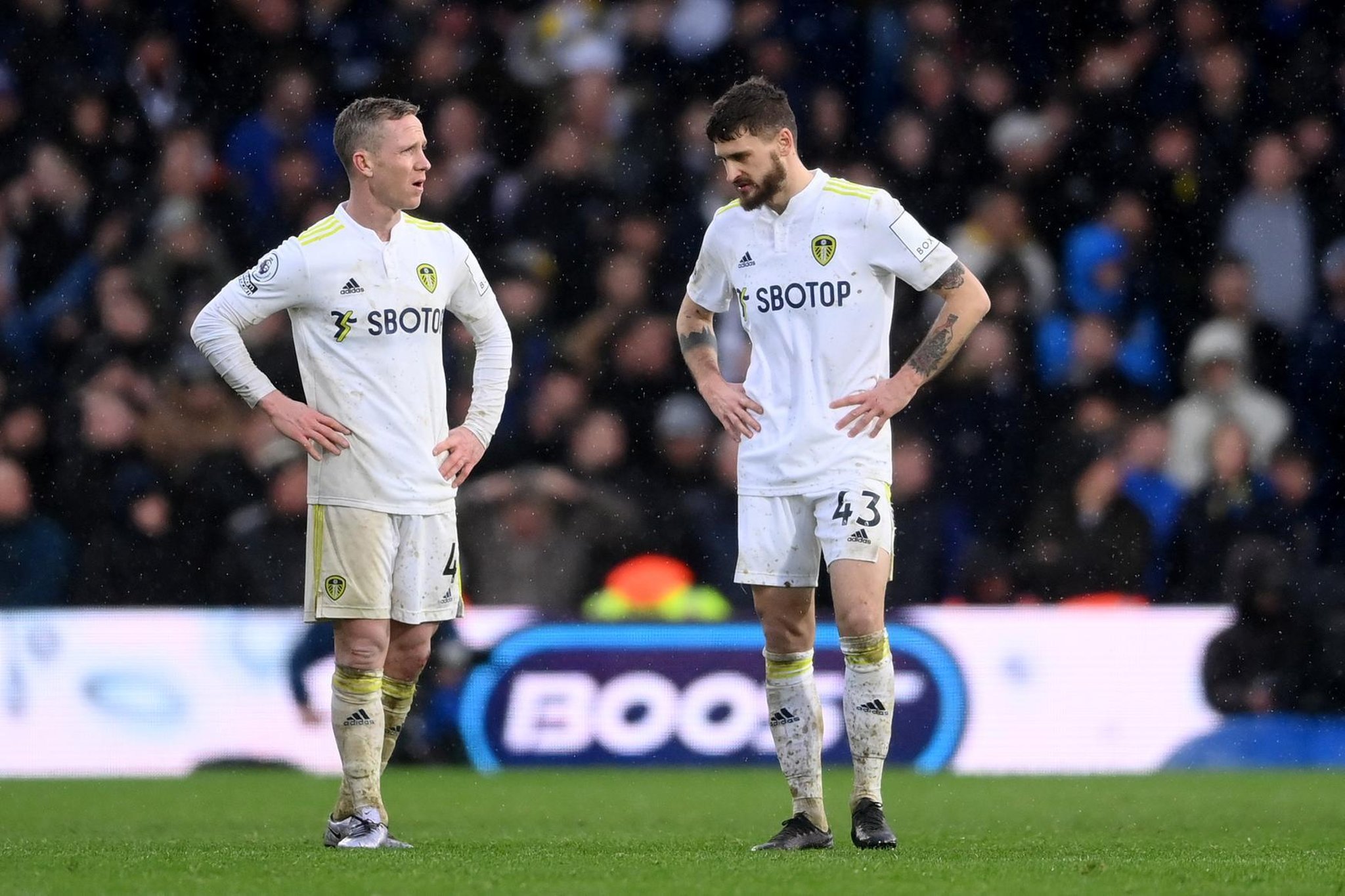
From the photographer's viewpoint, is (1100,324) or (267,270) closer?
(267,270)

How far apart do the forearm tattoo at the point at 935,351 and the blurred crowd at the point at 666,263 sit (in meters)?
5.34

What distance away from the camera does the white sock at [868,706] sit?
21.8ft

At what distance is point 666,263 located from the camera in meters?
13.7

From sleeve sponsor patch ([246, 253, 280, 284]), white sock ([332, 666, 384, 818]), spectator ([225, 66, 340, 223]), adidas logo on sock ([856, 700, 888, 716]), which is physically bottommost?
white sock ([332, 666, 384, 818])

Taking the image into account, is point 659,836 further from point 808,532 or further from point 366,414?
point 366,414

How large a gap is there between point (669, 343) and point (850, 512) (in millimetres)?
6400

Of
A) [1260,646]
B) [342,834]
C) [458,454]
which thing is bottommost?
[342,834]

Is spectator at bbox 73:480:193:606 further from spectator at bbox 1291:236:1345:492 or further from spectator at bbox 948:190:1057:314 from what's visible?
spectator at bbox 1291:236:1345:492

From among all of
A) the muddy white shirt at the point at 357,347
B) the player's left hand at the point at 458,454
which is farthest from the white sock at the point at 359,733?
the player's left hand at the point at 458,454

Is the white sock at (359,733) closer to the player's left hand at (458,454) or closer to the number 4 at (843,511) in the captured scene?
the player's left hand at (458,454)

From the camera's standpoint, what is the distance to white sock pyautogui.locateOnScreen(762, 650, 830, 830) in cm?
680

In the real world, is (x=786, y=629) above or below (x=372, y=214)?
below

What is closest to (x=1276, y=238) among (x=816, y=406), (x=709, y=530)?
(x=709, y=530)

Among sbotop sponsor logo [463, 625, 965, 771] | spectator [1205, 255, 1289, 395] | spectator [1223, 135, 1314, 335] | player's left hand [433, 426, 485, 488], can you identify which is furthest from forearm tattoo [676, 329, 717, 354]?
spectator [1223, 135, 1314, 335]
